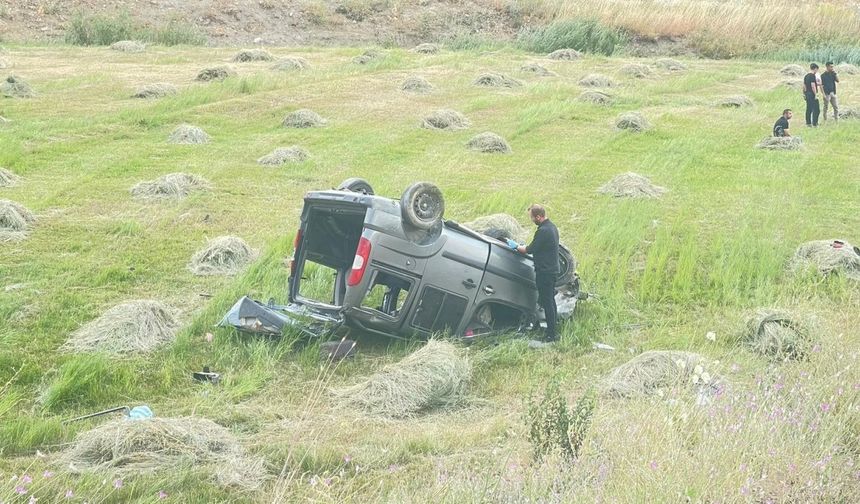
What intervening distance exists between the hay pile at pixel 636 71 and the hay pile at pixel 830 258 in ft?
65.7

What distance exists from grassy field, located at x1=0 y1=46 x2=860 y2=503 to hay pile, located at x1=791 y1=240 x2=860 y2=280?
284 mm

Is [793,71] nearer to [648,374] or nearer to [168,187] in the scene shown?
[168,187]

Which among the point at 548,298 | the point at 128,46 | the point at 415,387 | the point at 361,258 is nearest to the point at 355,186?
the point at 361,258

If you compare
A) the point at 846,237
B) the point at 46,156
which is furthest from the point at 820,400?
the point at 46,156

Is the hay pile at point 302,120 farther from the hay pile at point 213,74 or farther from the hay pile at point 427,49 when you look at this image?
→ the hay pile at point 427,49

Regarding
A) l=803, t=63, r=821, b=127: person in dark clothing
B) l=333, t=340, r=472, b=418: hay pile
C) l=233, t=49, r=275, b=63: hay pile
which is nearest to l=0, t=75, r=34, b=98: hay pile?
l=233, t=49, r=275, b=63: hay pile

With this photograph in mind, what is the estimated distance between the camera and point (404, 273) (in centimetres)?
980

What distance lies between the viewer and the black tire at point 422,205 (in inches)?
374

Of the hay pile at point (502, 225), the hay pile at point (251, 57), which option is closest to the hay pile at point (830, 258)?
the hay pile at point (502, 225)

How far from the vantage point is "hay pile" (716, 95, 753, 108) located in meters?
27.4

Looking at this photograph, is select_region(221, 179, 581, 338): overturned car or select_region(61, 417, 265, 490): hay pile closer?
select_region(61, 417, 265, 490): hay pile

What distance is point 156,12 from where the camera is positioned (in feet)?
140

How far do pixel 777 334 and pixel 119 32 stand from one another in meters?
34.7

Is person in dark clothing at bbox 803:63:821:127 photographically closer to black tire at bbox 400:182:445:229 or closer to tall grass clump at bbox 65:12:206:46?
black tire at bbox 400:182:445:229
